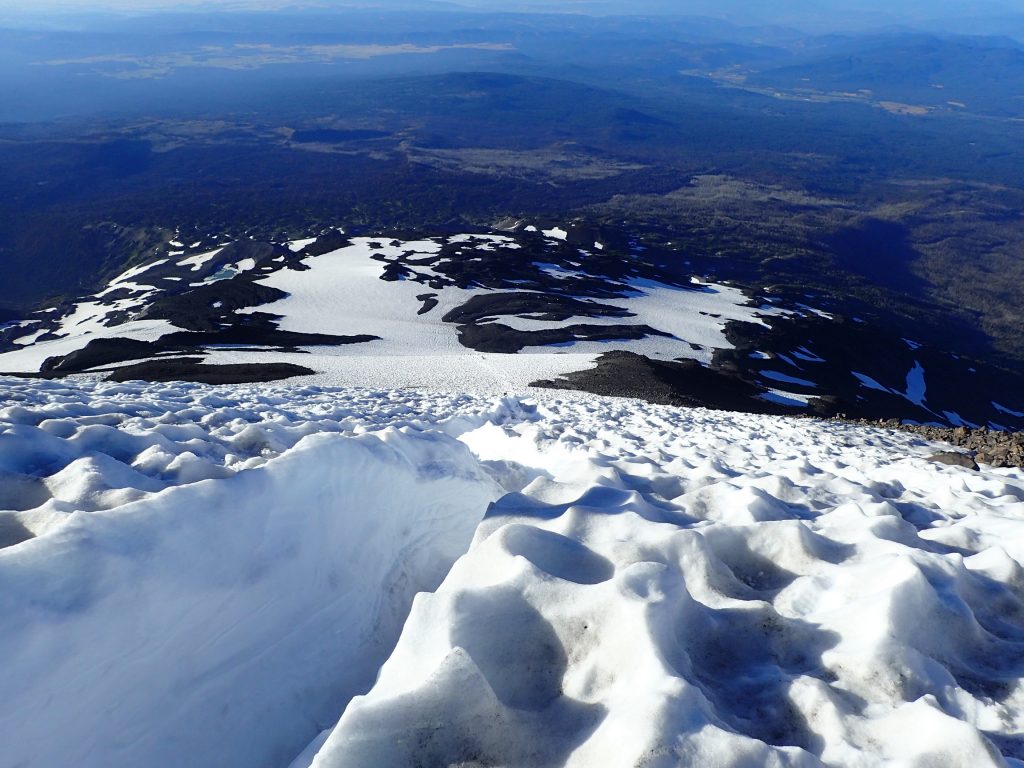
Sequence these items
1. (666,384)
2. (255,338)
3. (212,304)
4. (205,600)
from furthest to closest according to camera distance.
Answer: (212,304) → (255,338) → (666,384) → (205,600)

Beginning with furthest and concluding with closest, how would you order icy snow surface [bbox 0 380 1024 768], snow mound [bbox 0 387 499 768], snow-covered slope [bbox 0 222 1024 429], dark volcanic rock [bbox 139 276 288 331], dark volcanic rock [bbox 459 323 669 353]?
1. dark volcanic rock [bbox 139 276 288 331]
2. dark volcanic rock [bbox 459 323 669 353]
3. snow-covered slope [bbox 0 222 1024 429]
4. snow mound [bbox 0 387 499 768]
5. icy snow surface [bbox 0 380 1024 768]

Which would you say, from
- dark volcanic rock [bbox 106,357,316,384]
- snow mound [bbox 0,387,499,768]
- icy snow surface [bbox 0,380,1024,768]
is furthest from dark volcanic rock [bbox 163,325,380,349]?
snow mound [bbox 0,387,499,768]

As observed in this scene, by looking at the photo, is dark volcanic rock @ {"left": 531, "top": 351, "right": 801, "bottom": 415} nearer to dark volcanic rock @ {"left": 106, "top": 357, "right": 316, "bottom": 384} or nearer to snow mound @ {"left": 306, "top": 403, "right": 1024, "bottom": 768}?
dark volcanic rock @ {"left": 106, "top": 357, "right": 316, "bottom": 384}

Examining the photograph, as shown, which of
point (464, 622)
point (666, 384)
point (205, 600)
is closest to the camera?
point (464, 622)

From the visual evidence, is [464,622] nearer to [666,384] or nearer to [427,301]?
[666,384]

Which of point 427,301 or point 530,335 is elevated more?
point 530,335

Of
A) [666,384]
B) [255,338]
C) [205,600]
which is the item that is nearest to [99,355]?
[255,338]
